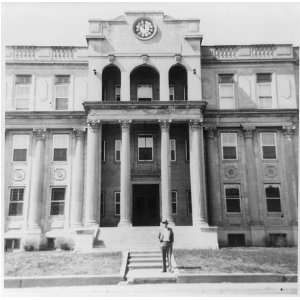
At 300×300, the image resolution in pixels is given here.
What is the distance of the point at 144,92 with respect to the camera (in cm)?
2694

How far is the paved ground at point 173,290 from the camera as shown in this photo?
47.6ft

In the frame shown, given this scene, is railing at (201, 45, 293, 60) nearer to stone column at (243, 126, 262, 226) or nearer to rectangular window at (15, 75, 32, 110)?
stone column at (243, 126, 262, 226)

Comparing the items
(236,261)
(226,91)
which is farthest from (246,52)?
(236,261)

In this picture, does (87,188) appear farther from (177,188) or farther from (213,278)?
(213,278)

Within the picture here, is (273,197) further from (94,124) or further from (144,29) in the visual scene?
(144,29)

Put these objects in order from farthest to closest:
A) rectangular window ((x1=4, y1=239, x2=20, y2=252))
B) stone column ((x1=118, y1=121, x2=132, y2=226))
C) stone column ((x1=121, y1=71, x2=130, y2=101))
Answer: stone column ((x1=121, y1=71, x2=130, y2=101)) < rectangular window ((x1=4, y1=239, x2=20, y2=252)) < stone column ((x1=118, y1=121, x2=132, y2=226))

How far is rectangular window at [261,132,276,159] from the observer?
26359 millimetres

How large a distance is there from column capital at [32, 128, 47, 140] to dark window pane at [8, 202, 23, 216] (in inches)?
171

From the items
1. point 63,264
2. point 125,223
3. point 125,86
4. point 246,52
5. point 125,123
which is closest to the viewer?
Answer: point 63,264

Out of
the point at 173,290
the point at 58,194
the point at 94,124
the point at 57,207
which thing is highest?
the point at 94,124

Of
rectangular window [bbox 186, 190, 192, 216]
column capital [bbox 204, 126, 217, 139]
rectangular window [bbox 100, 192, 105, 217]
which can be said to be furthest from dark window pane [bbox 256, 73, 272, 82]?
rectangular window [bbox 100, 192, 105, 217]

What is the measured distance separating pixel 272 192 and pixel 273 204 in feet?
2.48

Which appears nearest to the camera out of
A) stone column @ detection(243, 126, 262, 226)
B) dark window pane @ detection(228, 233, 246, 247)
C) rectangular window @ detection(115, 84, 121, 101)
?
dark window pane @ detection(228, 233, 246, 247)

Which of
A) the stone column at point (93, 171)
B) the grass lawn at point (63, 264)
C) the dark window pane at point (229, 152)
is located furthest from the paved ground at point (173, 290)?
the dark window pane at point (229, 152)
